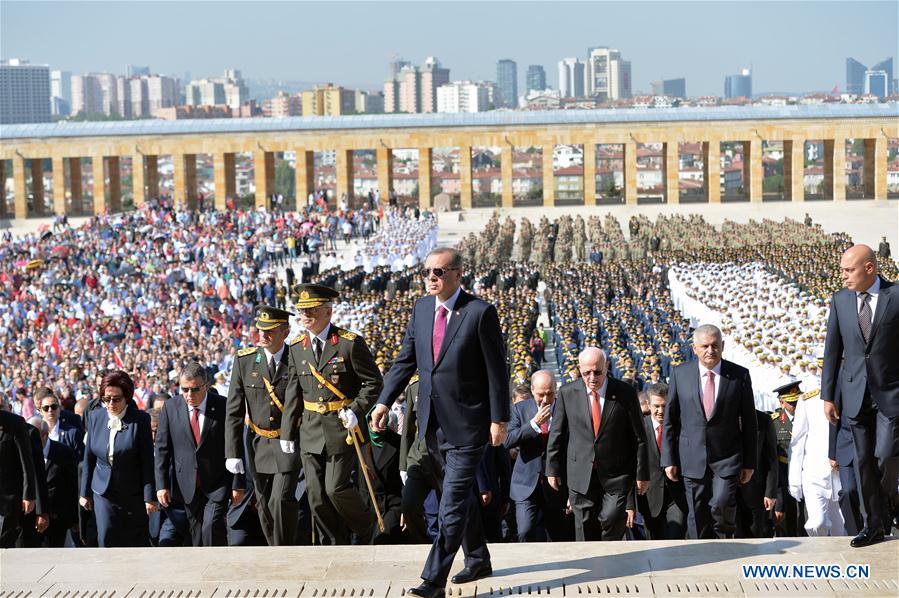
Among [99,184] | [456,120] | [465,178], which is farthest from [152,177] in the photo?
[465,178]

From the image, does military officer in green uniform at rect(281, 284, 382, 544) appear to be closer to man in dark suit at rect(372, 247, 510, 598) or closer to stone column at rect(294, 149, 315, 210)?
man in dark suit at rect(372, 247, 510, 598)

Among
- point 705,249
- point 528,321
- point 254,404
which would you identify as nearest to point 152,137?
point 705,249

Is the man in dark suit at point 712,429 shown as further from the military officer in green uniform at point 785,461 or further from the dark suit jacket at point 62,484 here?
the dark suit jacket at point 62,484

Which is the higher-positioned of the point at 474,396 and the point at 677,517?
the point at 474,396

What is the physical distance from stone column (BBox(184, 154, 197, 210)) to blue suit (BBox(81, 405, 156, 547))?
4948cm

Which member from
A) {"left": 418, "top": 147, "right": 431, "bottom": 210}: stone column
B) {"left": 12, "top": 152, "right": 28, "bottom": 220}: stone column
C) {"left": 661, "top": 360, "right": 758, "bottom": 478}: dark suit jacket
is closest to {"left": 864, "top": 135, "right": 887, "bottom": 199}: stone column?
{"left": 418, "top": 147, "right": 431, "bottom": 210}: stone column

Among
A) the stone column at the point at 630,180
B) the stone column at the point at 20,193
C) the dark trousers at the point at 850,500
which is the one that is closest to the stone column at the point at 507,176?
the stone column at the point at 630,180

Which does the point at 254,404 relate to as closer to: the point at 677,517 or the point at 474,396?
the point at 474,396

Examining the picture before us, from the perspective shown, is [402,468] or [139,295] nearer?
[402,468]

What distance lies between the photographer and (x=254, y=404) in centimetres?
729

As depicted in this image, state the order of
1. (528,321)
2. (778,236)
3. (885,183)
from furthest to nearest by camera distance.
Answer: (885,183)
(778,236)
(528,321)

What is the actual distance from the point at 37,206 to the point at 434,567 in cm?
5806

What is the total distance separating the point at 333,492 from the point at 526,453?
1267mm

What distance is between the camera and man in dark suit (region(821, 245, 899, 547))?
6383 millimetres
